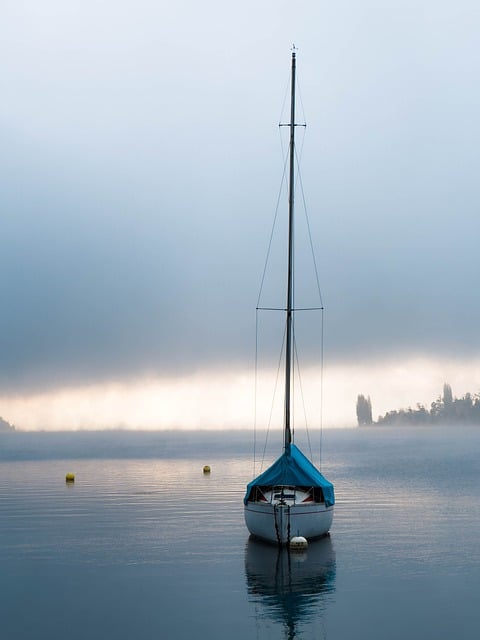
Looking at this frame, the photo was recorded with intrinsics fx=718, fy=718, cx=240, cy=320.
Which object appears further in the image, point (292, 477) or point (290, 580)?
point (292, 477)

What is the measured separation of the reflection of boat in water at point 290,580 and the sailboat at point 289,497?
0.97 meters

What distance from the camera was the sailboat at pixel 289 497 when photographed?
38031 millimetres

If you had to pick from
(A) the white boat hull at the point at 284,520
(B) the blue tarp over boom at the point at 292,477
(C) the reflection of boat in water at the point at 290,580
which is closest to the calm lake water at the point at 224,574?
(C) the reflection of boat in water at the point at 290,580

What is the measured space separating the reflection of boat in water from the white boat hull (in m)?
0.87

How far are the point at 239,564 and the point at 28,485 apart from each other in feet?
182

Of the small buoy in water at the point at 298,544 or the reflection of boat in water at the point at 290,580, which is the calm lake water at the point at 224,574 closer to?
the reflection of boat in water at the point at 290,580

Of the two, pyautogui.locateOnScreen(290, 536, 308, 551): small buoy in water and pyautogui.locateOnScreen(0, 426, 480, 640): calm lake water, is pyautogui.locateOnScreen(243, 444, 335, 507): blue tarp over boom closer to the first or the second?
pyautogui.locateOnScreen(290, 536, 308, 551): small buoy in water

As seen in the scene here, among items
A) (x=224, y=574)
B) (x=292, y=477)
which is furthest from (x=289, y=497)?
(x=224, y=574)

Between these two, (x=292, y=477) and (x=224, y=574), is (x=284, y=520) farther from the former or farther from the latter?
(x=224, y=574)

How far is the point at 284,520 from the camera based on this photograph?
124 ft

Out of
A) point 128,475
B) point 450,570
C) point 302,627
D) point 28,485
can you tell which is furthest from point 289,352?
point 128,475

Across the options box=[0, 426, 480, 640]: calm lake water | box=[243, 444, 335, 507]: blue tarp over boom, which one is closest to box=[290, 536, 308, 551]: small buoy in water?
box=[0, 426, 480, 640]: calm lake water

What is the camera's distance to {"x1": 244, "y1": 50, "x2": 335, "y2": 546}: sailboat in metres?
38.0

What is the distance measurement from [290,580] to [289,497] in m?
7.97
